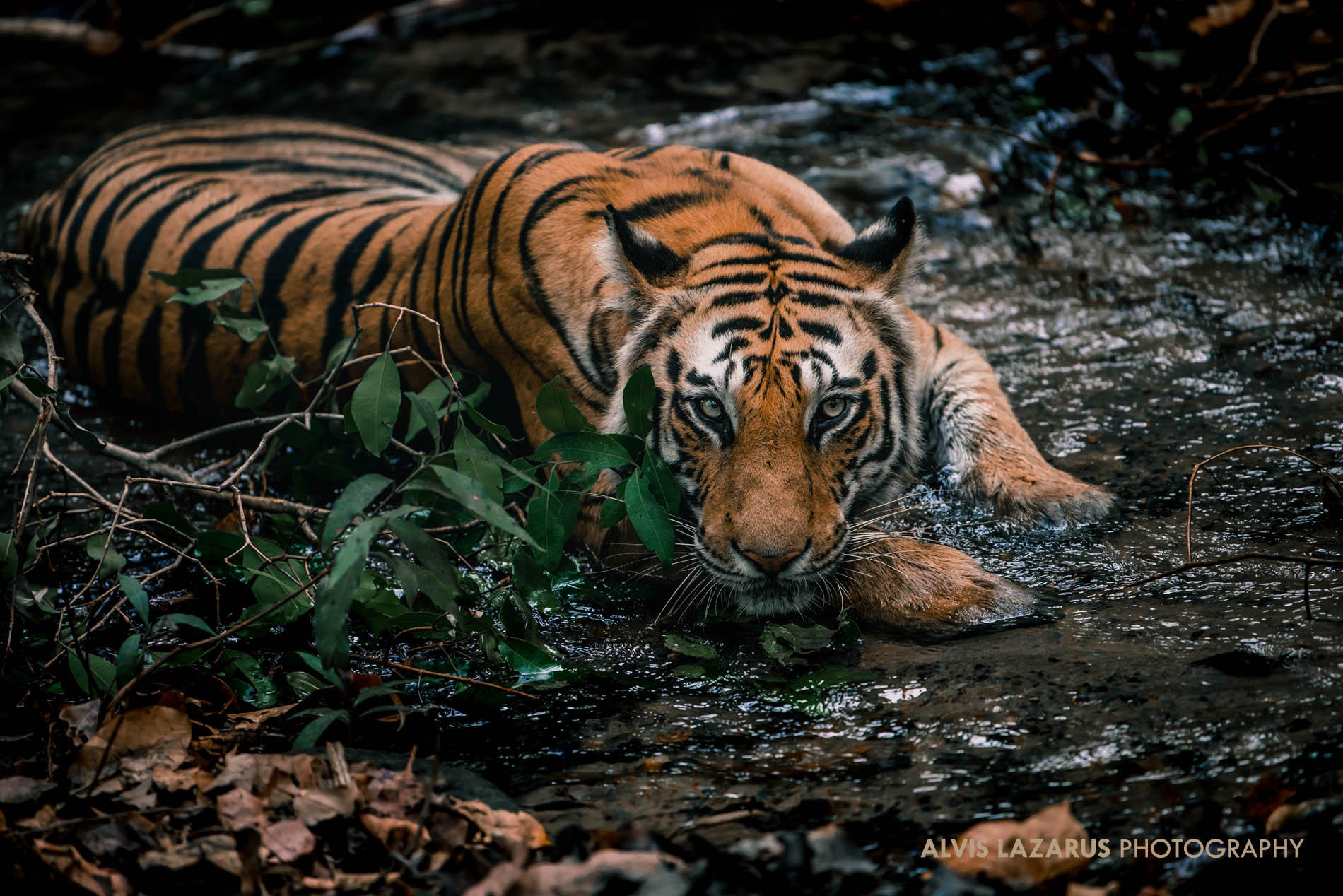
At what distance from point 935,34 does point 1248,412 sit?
12.9 ft

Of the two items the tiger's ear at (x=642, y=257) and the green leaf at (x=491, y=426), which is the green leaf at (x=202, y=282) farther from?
the tiger's ear at (x=642, y=257)

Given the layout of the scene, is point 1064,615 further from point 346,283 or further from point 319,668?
point 346,283

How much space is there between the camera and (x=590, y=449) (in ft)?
8.09

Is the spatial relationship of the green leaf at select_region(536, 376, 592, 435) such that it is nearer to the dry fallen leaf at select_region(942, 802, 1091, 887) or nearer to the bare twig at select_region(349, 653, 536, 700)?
the bare twig at select_region(349, 653, 536, 700)

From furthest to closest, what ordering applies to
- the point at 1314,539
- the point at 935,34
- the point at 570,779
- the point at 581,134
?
the point at 935,34
the point at 581,134
the point at 1314,539
the point at 570,779

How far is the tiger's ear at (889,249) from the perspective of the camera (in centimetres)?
278

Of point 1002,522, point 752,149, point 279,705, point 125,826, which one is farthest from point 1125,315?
point 125,826

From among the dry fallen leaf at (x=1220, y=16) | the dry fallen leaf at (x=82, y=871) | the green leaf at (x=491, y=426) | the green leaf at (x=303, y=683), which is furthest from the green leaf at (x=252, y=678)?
the dry fallen leaf at (x=1220, y=16)

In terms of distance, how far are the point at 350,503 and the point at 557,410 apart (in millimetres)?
621

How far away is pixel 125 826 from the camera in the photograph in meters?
1.86

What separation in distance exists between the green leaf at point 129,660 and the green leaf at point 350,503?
518 mm

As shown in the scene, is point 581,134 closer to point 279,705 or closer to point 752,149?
point 752,149

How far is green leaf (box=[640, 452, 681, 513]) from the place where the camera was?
8.18 ft

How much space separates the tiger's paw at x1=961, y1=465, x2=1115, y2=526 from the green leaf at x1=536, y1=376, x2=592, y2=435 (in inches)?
43.3
